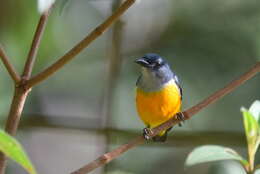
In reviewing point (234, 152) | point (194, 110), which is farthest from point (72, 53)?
point (234, 152)

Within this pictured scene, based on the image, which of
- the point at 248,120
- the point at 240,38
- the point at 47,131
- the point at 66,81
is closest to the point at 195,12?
the point at 240,38

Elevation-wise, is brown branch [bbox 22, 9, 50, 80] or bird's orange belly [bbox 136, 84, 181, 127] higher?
bird's orange belly [bbox 136, 84, 181, 127]

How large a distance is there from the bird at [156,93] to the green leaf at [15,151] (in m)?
1.05

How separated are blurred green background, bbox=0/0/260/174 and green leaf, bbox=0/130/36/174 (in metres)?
1.27

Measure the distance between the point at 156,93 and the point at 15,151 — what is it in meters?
1.12

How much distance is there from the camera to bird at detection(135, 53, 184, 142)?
1548mm

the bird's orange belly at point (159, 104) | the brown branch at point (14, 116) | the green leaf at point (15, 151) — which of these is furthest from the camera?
the bird's orange belly at point (159, 104)

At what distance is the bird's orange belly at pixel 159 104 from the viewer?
154 cm

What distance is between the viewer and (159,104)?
5.08 ft

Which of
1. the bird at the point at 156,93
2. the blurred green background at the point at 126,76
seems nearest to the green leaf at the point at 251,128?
the bird at the point at 156,93

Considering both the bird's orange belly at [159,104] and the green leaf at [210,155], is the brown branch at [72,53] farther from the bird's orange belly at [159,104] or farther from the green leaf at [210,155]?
the bird's orange belly at [159,104]

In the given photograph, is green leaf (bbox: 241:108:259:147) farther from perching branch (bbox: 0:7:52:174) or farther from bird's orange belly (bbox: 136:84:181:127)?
bird's orange belly (bbox: 136:84:181:127)

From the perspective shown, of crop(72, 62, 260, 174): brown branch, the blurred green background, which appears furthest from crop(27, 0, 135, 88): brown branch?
the blurred green background

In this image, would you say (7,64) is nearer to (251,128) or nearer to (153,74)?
(251,128)
